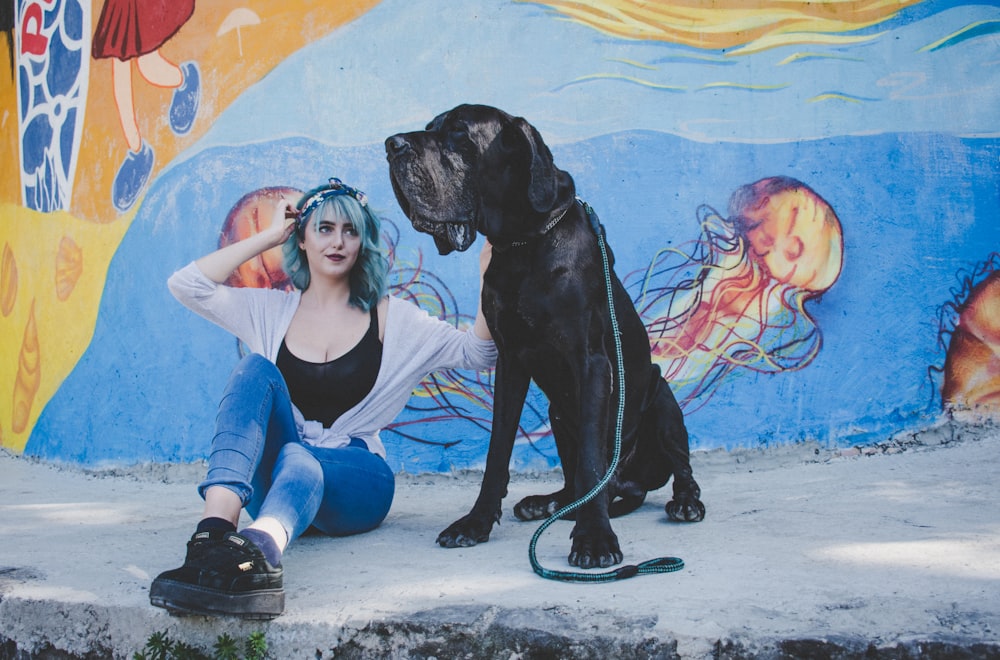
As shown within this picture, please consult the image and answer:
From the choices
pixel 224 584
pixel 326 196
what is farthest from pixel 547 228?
pixel 224 584

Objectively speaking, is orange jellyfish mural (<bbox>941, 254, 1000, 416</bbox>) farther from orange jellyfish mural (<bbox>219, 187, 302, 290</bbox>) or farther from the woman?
orange jellyfish mural (<bbox>219, 187, 302, 290</bbox>)

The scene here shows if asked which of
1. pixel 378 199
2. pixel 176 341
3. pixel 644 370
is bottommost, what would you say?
pixel 644 370

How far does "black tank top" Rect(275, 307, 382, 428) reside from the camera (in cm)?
270

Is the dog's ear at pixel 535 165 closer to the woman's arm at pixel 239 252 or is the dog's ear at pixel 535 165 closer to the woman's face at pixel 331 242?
the woman's face at pixel 331 242

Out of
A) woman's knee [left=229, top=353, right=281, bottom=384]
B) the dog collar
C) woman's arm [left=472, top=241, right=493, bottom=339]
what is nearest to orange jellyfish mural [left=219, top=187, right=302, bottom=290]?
woman's arm [left=472, top=241, right=493, bottom=339]

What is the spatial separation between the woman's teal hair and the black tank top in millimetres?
237

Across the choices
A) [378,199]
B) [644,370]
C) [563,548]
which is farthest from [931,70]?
[563,548]

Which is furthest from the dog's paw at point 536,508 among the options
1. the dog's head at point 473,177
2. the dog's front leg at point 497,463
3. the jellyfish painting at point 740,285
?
the jellyfish painting at point 740,285

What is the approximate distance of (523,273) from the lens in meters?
2.46

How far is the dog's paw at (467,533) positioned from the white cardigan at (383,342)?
380 millimetres

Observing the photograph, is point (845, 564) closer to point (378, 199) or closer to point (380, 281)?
point (380, 281)

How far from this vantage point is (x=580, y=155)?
4.32 metres

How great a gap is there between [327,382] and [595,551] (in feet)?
3.36

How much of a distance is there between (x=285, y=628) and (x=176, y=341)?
3131 millimetres
